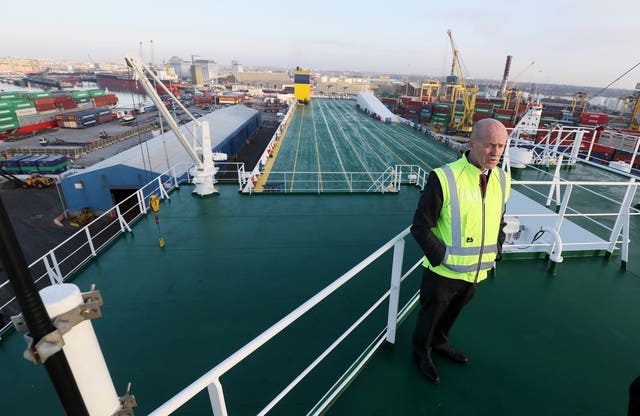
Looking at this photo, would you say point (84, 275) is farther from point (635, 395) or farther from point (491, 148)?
point (635, 395)

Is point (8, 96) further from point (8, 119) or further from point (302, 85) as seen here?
point (302, 85)

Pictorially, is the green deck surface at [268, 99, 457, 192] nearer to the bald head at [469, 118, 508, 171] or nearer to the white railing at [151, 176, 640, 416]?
the white railing at [151, 176, 640, 416]

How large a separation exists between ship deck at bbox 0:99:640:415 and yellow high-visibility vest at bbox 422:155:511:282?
1.21 m

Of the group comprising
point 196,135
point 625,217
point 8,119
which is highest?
point 196,135

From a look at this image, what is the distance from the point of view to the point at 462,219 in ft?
8.13

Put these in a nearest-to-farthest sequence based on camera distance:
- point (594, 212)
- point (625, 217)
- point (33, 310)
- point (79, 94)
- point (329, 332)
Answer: point (33, 310), point (329, 332), point (625, 217), point (594, 212), point (79, 94)

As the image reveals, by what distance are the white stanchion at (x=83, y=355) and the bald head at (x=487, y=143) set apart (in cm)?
257

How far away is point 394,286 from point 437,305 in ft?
1.49

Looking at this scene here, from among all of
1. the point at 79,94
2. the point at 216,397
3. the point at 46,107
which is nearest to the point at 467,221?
the point at 216,397

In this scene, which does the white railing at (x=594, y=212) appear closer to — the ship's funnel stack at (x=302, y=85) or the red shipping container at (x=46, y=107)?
the ship's funnel stack at (x=302, y=85)

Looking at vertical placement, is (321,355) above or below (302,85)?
below

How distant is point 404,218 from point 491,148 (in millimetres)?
6052

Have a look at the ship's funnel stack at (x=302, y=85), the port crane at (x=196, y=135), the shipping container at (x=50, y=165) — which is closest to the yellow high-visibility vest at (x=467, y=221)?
the port crane at (x=196, y=135)

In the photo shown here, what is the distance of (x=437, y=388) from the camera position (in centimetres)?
287
